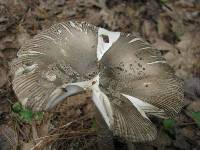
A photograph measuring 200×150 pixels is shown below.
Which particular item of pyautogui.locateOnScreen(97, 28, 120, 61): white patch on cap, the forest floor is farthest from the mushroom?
the forest floor

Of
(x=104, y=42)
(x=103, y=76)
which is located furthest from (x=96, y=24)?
(x=103, y=76)

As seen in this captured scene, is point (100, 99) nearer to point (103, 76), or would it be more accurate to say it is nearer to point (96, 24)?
point (103, 76)

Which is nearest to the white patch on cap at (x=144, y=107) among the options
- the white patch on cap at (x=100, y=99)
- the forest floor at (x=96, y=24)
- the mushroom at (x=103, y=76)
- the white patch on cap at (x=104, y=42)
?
the mushroom at (x=103, y=76)

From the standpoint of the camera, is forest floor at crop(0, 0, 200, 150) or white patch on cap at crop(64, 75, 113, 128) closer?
white patch on cap at crop(64, 75, 113, 128)

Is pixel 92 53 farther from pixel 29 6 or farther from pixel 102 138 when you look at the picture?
pixel 29 6

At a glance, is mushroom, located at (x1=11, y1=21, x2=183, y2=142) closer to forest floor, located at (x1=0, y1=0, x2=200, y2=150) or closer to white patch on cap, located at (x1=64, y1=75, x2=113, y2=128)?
white patch on cap, located at (x1=64, y1=75, x2=113, y2=128)
